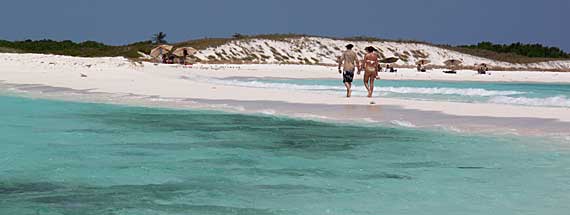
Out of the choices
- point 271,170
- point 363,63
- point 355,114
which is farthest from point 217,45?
point 271,170

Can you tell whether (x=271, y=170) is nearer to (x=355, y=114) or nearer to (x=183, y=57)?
(x=355, y=114)

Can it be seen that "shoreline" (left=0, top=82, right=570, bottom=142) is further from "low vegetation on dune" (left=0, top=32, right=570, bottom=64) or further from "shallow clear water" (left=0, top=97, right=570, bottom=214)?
"low vegetation on dune" (left=0, top=32, right=570, bottom=64)

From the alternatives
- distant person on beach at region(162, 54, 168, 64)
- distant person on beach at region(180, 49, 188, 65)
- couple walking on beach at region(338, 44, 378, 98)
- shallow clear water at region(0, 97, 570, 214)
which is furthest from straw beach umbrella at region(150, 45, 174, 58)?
shallow clear water at region(0, 97, 570, 214)

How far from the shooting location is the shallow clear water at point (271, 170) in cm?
722

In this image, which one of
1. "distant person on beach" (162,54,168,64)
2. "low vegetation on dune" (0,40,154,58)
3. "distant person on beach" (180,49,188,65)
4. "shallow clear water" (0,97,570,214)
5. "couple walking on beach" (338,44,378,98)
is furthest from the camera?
"low vegetation on dune" (0,40,154,58)

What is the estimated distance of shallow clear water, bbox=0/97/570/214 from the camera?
23.7ft

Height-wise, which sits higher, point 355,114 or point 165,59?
point 355,114

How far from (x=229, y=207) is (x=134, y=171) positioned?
2339 mm

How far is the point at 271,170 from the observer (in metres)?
9.30

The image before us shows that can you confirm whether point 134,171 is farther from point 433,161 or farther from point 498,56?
point 498,56

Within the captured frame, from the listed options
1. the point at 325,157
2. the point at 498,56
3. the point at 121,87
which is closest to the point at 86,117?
the point at 325,157

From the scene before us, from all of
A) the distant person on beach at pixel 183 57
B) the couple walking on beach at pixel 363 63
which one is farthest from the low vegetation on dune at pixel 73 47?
the couple walking on beach at pixel 363 63

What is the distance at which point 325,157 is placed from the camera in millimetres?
10477

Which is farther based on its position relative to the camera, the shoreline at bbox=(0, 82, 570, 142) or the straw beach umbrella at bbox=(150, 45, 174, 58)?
the straw beach umbrella at bbox=(150, 45, 174, 58)
